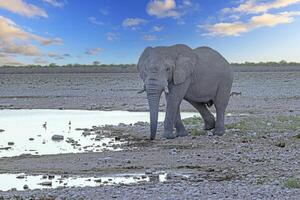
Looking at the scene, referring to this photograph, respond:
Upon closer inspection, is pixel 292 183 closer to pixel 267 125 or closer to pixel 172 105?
pixel 172 105

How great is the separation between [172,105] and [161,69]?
1.26m

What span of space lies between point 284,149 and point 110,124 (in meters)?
9.94

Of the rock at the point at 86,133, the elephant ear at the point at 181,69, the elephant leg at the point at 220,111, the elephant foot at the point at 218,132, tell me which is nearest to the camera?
the elephant ear at the point at 181,69

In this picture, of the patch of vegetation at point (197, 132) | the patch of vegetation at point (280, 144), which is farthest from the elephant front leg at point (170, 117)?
the patch of vegetation at point (280, 144)

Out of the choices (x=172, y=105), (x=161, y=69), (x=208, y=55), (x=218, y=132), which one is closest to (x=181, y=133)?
(x=172, y=105)

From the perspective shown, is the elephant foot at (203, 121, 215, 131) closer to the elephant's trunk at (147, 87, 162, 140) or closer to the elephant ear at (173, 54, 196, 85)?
the elephant ear at (173, 54, 196, 85)

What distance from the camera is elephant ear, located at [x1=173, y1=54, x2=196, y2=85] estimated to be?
A: 19453mm

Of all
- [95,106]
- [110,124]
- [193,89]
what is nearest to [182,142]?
[193,89]

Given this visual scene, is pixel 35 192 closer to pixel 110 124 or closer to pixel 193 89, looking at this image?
pixel 193 89

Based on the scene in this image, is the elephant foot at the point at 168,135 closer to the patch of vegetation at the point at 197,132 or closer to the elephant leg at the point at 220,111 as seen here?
the patch of vegetation at the point at 197,132

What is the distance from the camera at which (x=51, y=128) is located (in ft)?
78.5

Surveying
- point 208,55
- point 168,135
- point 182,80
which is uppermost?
point 208,55

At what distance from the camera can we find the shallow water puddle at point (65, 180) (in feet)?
40.0

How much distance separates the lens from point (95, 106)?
35750mm
